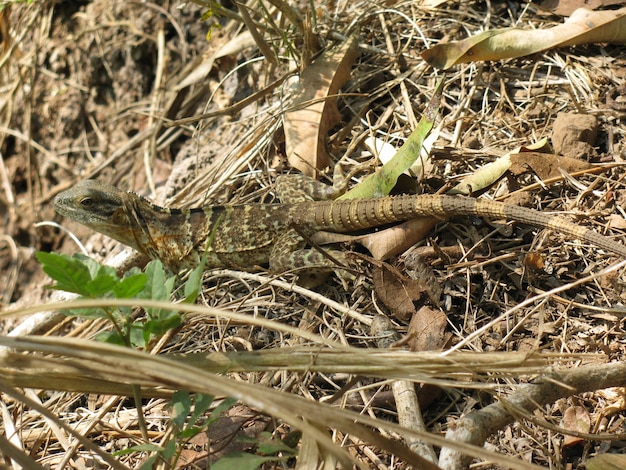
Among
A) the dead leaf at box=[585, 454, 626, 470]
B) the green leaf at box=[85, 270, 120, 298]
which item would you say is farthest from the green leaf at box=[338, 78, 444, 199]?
the green leaf at box=[85, 270, 120, 298]

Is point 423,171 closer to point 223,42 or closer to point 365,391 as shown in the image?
point 365,391

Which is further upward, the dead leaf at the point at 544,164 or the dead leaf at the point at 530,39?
the dead leaf at the point at 530,39

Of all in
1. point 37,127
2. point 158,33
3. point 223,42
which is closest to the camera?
point 223,42

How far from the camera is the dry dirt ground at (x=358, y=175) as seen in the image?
3010 mm

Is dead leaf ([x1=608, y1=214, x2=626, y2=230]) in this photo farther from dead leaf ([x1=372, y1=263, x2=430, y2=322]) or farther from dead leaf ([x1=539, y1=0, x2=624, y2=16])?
dead leaf ([x1=539, y1=0, x2=624, y2=16])

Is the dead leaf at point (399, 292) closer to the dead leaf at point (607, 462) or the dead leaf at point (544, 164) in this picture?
the dead leaf at point (544, 164)

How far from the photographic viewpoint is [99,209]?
518 centimetres

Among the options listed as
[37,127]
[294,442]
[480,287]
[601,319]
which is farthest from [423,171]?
[37,127]

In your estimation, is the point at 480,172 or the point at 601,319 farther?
the point at 480,172

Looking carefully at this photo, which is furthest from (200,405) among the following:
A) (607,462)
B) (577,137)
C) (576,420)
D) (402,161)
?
(577,137)

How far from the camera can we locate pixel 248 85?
5930 millimetres

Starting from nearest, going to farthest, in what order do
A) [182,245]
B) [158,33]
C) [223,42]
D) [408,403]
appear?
[408,403], [182,245], [223,42], [158,33]

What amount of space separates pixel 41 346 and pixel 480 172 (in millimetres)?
2789

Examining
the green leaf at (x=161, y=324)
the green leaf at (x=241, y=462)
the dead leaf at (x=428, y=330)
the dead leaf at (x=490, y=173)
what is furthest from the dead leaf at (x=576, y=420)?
the green leaf at (x=161, y=324)
